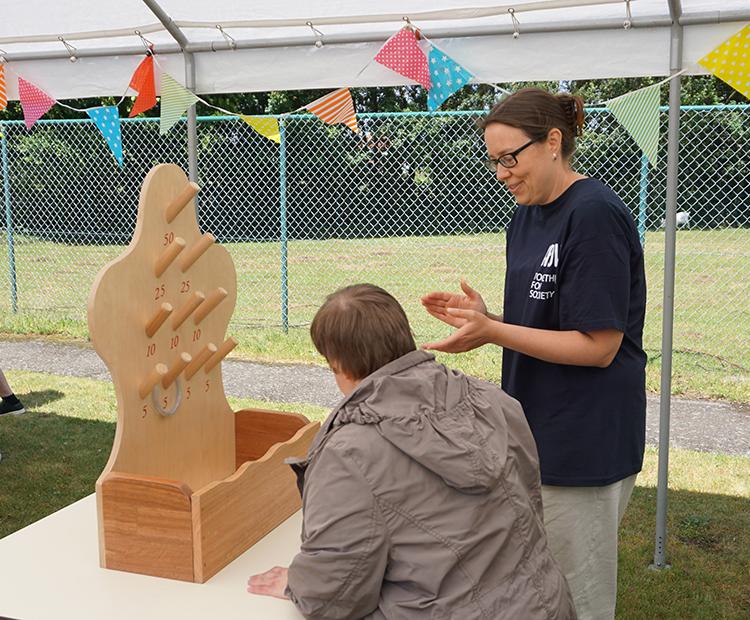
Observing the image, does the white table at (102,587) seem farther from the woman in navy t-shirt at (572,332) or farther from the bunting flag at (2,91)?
the bunting flag at (2,91)

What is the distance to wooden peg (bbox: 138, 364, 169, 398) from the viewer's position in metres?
1.74

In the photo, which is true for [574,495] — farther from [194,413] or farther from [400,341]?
[194,413]

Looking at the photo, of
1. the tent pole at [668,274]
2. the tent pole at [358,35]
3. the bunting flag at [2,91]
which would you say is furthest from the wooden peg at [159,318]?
the bunting flag at [2,91]

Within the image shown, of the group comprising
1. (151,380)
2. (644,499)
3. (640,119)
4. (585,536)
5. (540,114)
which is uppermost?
(640,119)

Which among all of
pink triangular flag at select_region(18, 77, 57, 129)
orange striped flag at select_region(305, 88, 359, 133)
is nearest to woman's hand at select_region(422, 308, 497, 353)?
orange striped flag at select_region(305, 88, 359, 133)

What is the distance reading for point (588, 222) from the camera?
172 centimetres

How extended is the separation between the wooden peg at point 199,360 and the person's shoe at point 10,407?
12.7ft

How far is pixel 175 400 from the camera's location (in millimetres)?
1884

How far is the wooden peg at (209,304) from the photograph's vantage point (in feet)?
6.31

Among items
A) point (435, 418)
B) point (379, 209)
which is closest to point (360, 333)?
point (435, 418)

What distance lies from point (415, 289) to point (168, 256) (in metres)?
6.82

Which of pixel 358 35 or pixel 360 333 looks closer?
pixel 360 333

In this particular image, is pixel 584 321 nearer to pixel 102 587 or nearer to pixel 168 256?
pixel 168 256

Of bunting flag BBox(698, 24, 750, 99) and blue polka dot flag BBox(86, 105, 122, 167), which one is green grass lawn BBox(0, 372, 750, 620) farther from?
bunting flag BBox(698, 24, 750, 99)
